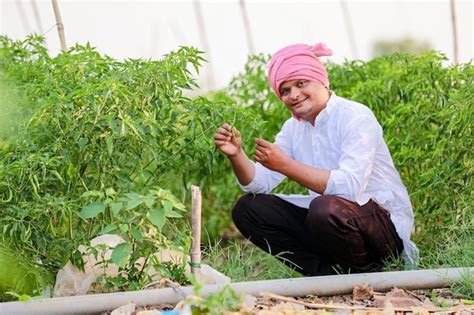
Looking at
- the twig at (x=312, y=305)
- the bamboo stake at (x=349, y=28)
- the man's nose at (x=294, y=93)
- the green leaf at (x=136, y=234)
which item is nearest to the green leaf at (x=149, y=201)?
the green leaf at (x=136, y=234)

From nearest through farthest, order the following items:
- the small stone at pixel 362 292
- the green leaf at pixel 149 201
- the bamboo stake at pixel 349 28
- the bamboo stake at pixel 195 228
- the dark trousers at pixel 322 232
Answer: the green leaf at pixel 149 201, the bamboo stake at pixel 195 228, the small stone at pixel 362 292, the dark trousers at pixel 322 232, the bamboo stake at pixel 349 28

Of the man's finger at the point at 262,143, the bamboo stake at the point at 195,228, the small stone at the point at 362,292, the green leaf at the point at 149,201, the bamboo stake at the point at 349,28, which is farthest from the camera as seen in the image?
the bamboo stake at the point at 349,28

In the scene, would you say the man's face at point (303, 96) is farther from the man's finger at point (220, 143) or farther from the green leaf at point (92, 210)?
the green leaf at point (92, 210)

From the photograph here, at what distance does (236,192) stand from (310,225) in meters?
1.35

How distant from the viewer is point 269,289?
2971 millimetres

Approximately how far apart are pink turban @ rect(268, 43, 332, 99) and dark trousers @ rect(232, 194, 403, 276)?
0.51 m

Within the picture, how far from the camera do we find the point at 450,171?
142 inches

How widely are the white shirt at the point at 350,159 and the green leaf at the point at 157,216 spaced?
82 cm

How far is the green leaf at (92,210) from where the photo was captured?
8.91 ft

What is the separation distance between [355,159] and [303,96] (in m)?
0.36

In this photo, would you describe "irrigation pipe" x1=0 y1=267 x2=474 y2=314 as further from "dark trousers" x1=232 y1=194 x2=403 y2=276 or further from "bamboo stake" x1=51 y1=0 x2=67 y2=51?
"bamboo stake" x1=51 y1=0 x2=67 y2=51

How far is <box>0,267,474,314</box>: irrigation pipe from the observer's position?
9.01ft

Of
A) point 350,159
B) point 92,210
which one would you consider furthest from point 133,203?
point 350,159

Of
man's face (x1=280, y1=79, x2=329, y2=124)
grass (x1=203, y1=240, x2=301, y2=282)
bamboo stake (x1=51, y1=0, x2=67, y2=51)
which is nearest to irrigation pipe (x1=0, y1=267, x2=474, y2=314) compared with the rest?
grass (x1=203, y1=240, x2=301, y2=282)
